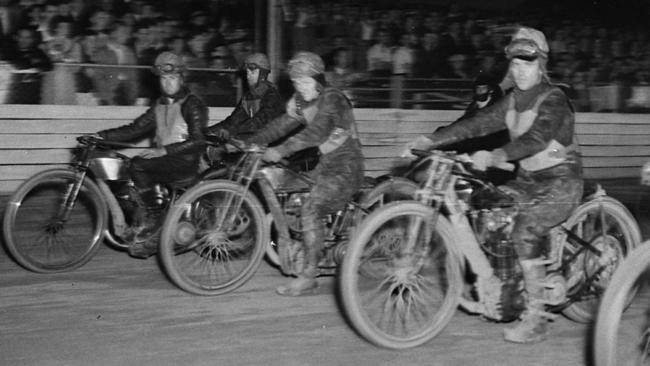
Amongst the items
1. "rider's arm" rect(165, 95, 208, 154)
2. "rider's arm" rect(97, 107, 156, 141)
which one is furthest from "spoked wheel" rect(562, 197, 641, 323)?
"rider's arm" rect(97, 107, 156, 141)

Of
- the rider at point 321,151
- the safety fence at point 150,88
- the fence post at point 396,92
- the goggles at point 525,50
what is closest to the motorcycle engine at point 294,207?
the rider at point 321,151

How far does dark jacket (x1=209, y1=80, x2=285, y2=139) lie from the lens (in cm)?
784

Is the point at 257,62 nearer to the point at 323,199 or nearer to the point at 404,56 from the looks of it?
the point at 323,199

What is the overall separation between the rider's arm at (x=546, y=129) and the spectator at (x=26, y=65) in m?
6.30

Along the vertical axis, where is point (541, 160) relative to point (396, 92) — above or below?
above

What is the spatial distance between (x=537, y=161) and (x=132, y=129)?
334 cm

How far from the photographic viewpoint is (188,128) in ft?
24.0

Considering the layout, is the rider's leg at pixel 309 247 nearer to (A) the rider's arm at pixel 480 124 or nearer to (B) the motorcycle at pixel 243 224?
(B) the motorcycle at pixel 243 224

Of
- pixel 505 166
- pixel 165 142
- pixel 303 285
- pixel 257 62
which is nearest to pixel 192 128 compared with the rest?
pixel 165 142

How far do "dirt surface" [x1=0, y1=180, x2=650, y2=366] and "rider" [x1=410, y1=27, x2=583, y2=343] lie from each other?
294mm

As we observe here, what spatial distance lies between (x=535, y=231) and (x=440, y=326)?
73 centimetres

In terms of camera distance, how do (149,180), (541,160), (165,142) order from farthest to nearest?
(165,142)
(149,180)
(541,160)

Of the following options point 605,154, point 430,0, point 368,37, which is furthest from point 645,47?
point 368,37

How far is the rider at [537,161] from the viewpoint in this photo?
5.26 metres
